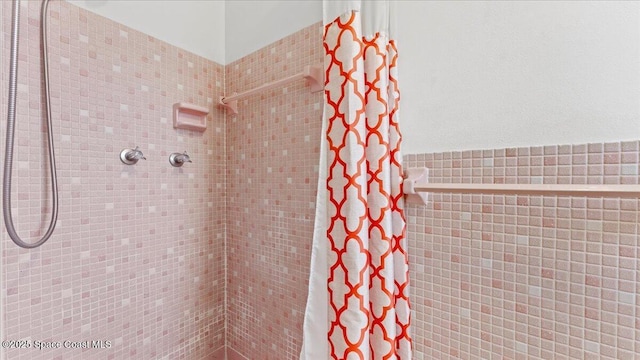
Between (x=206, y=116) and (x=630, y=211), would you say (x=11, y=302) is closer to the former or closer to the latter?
(x=206, y=116)

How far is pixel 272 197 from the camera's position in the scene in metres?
1.20

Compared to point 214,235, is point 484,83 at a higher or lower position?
higher

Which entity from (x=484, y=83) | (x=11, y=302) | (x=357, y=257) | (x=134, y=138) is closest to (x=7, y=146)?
(x=134, y=138)

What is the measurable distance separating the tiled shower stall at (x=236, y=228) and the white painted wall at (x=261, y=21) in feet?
0.17

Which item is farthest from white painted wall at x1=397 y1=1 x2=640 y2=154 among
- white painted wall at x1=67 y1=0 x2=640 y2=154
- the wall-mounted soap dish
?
the wall-mounted soap dish

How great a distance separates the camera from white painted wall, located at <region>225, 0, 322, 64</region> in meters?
1.11

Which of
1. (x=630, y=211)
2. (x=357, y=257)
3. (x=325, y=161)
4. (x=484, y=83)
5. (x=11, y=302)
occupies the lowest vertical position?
(x=11, y=302)

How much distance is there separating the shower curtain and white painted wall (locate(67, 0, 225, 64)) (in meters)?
0.76

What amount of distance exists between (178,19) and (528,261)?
1.60 meters

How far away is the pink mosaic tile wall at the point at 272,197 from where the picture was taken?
1.10 m

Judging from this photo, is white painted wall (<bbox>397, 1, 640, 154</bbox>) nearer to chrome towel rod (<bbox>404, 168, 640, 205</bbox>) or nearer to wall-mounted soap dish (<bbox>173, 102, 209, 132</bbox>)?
chrome towel rod (<bbox>404, 168, 640, 205</bbox>)

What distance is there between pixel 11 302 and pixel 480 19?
1.62 meters

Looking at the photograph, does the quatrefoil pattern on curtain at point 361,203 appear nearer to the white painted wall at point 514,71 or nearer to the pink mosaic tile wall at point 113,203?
the white painted wall at point 514,71

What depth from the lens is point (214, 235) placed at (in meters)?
1.35
